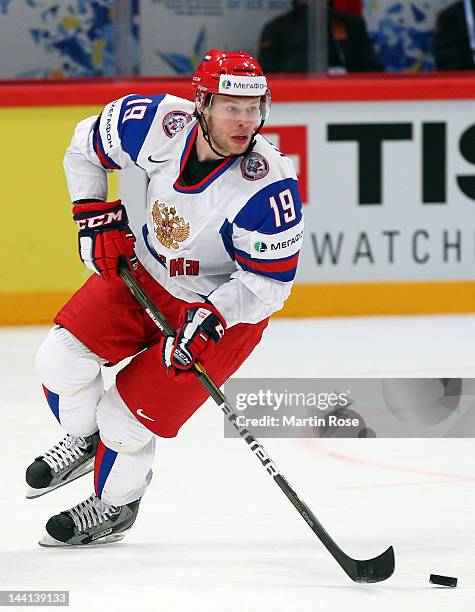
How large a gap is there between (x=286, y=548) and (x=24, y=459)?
1061 mm

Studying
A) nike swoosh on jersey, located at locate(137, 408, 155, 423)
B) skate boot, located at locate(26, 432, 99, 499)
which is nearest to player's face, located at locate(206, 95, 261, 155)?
nike swoosh on jersey, located at locate(137, 408, 155, 423)

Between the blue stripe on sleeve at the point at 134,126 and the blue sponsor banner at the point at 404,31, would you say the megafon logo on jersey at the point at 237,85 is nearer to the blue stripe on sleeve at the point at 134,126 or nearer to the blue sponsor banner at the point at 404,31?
the blue stripe on sleeve at the point at 134,126

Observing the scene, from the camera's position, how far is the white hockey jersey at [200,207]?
3037 millimetres

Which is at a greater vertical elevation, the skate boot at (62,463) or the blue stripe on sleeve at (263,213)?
the blue stripe on sleeve at (263,213)

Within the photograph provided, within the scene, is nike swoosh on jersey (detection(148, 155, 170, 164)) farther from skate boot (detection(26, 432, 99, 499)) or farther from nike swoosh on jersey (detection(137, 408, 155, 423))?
skate boot (detection(26, 432, 99, 499))

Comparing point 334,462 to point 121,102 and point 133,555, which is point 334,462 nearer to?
point 133,555

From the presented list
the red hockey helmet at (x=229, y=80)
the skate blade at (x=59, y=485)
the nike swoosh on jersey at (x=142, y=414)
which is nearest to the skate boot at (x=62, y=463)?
the skate blade at (x=59, y=485)

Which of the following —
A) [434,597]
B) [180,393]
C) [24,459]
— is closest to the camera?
[434,597]

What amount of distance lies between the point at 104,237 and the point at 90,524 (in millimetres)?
688

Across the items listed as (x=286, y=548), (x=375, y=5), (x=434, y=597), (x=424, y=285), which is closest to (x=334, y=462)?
(x=286, y=548)

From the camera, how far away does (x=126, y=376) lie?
3148 millimetres

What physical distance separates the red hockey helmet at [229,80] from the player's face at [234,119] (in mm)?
16

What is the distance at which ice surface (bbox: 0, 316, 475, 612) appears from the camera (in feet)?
9.45

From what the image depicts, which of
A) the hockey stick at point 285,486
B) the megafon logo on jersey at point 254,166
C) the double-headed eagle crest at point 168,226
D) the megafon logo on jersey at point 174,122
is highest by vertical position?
the megafon logo on jersey at point 174,122
